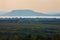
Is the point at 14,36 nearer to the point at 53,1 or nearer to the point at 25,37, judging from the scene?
the point at 25,37

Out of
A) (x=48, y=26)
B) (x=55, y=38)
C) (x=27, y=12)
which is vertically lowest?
(x=55, y=38)

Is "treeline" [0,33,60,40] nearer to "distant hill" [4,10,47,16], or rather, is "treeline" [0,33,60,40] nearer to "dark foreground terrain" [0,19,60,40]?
"dark foreground terrain" [0,19,60,40]

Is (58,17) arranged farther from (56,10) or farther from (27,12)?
(27,12)

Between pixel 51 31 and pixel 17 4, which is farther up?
pixel 17 4

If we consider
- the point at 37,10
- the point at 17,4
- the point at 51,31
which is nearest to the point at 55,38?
the point at 51,31

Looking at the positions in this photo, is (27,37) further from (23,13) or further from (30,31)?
(23,13)

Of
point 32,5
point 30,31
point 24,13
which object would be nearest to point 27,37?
point 30,31
